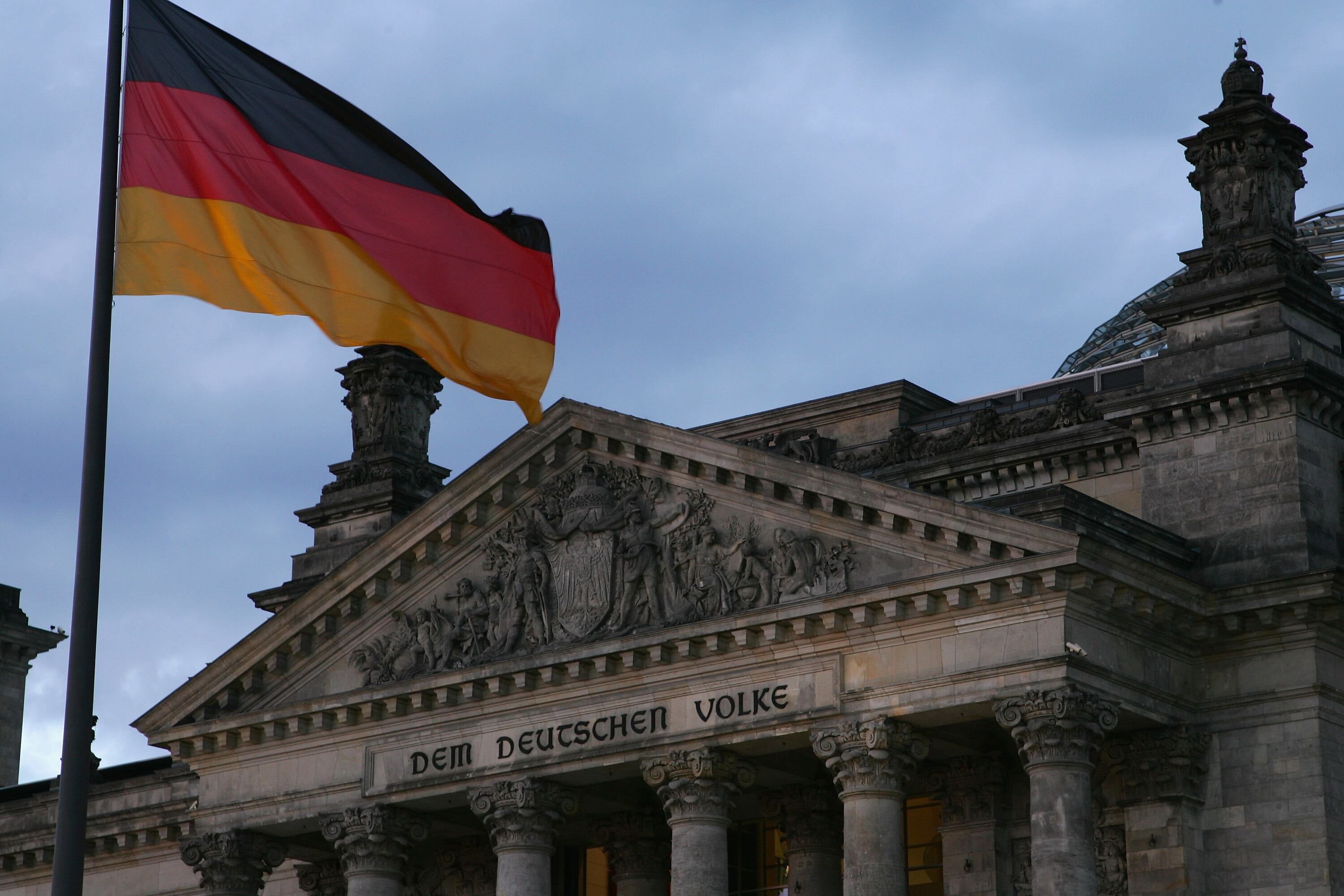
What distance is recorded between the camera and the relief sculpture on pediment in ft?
131

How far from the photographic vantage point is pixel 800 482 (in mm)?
39281

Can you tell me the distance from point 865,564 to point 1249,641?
6.25 m

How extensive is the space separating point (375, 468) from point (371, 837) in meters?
11.5

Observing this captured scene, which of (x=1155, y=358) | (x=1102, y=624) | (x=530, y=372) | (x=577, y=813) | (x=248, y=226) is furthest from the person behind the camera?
(x=577, y=813)

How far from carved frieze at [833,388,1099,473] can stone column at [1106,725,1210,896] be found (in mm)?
7746

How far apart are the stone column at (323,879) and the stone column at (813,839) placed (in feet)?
33.2

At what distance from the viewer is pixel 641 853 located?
45000 millimetres

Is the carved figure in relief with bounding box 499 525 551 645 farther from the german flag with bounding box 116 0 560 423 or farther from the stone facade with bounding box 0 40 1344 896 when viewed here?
the german flag with bounding box 116 0 560 423

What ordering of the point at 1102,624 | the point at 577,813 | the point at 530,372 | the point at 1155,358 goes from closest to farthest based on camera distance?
the point at 530,372, the point at 1102,624, the point at 1155,358, the point at 577,813

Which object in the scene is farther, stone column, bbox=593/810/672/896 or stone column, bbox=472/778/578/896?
stone column, bbox=593/810/672/896

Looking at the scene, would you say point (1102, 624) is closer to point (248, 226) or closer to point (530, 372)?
point (530, 372)

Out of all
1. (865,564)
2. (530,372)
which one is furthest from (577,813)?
(530,372)

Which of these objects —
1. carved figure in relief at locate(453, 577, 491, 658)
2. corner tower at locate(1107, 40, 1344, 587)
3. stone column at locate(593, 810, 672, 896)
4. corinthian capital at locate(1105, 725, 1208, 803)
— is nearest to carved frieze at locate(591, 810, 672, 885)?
stone column at locate(593, 810, 672, 896)

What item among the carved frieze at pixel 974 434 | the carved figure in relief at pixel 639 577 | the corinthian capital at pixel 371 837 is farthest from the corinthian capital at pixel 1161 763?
the corinthian capital at pixel 371 837
